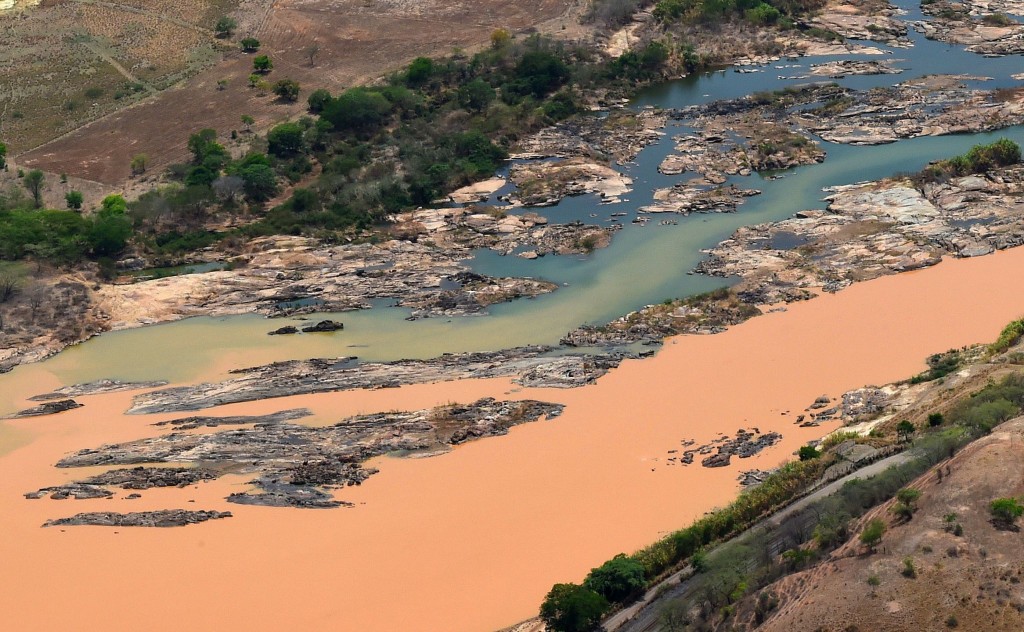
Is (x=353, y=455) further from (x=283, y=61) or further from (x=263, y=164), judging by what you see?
(x=283, y=61)

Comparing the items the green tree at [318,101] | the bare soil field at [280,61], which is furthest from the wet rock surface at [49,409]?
the green tree at [318,101]

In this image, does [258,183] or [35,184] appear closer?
[258,183]

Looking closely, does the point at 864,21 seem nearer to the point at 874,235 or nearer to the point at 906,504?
the point at 874,235

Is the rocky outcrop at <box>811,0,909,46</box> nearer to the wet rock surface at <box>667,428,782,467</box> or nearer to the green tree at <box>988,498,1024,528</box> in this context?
the wet rock surface at <box>667,428,782,467</box>

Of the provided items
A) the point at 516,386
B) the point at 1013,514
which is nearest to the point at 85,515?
the point at 516,386

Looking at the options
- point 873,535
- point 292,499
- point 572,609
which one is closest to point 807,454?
point 873,535

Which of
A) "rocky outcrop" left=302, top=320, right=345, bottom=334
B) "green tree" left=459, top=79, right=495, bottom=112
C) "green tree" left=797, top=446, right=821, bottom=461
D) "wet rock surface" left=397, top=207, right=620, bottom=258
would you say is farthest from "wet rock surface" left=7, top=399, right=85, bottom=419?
"green tree" left=459, top=79, right=495, bottom=112

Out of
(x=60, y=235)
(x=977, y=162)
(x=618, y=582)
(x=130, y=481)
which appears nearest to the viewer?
(x=618, y=582)
